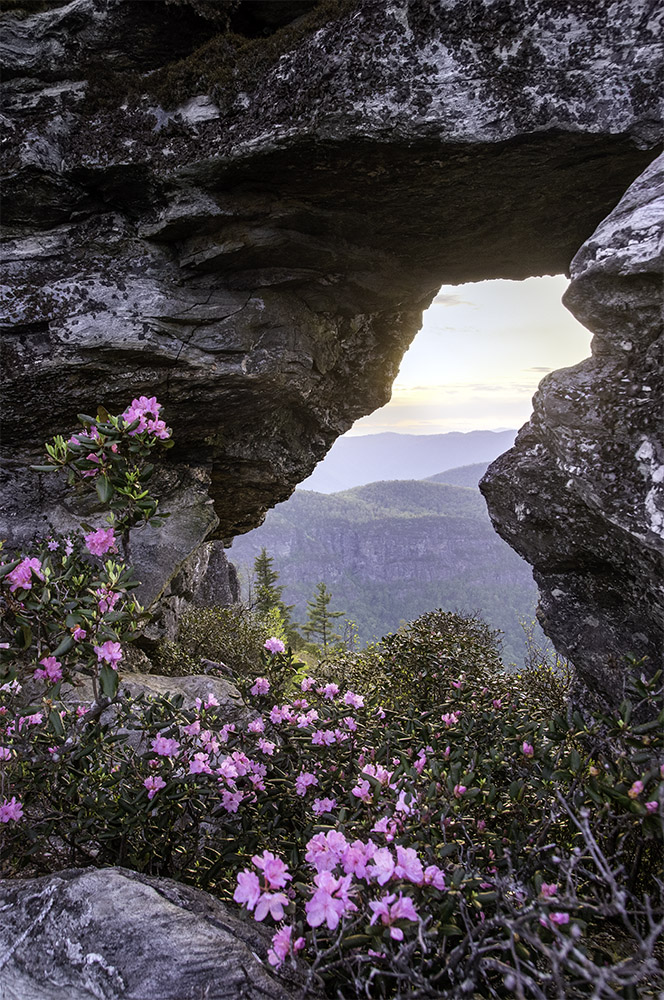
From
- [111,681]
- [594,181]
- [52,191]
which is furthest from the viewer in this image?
[52,191]

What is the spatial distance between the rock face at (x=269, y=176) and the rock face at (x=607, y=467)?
32 cm

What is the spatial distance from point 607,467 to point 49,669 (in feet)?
15.7

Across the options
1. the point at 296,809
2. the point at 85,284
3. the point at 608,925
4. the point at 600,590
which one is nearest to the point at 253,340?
the point at 85,284

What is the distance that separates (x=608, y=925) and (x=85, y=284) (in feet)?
28.7

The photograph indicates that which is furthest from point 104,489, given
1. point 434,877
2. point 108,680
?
point 434,877

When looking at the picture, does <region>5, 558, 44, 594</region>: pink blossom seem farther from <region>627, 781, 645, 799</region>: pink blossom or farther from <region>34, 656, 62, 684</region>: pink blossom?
<region>627, 781, 645, 799</region>: pink blossom

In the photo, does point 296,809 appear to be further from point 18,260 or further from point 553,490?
point 18,260

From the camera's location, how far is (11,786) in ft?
11.7

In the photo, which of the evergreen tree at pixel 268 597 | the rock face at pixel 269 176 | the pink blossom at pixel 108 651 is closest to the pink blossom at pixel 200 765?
the pink blossom at pixel 108 651

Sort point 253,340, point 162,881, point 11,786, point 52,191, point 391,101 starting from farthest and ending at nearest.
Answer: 1. point 253,340
2. point 52,191
3. point 391,101
4. point 11,786
5. point 162,881

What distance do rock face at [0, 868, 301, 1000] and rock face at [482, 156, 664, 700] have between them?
338 centimetres

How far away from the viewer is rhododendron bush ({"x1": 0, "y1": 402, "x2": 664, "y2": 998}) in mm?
2230

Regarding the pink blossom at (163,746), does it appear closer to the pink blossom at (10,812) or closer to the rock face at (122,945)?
the pink blossom at (10,812)

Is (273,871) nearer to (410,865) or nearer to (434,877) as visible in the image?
(410,865)
